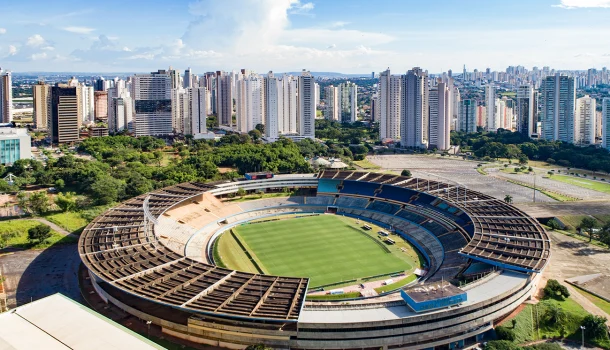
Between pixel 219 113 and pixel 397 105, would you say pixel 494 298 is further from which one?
pixel 219 113

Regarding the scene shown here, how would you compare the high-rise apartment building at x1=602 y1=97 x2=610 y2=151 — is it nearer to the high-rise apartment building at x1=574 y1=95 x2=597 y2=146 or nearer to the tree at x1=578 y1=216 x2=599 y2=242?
the high-rise apartment building at x1=574 y1=95 x2=597 y2=146

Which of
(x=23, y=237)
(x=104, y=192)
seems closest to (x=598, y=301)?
(x=23, y=237)

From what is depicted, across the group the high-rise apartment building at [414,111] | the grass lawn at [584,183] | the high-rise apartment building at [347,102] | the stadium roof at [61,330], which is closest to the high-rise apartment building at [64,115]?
the high-rise apartment building at [414,111]

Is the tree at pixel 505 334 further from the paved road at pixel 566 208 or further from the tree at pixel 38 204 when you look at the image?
the tree at pixel 38 204

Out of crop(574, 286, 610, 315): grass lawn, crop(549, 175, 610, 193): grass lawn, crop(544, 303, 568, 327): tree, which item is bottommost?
crop(574, 286, 610, 315): grass lawn

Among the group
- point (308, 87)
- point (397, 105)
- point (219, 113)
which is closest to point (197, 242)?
point (308, 87)

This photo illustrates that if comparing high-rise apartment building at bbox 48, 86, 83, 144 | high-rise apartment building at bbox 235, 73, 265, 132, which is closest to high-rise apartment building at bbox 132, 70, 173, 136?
high-rise apartment building at bbox 48, 86, 83, 144

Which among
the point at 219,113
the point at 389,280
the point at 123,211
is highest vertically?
the point at 219,113
